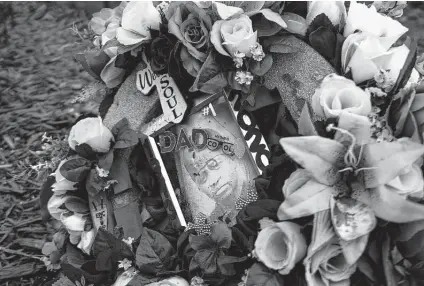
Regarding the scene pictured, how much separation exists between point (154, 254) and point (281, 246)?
438 millimetres

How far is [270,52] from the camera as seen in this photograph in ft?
5.73

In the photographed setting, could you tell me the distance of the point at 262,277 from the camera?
1533mm

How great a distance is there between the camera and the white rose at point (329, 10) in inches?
69.3

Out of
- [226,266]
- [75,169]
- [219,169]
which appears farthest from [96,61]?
[226,266]

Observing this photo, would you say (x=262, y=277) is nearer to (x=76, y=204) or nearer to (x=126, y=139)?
(x=126, y=139)

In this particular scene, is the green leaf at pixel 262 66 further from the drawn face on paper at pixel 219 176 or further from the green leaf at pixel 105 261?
the green leaf at pixel 105 261

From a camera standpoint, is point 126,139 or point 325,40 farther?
point 126,139

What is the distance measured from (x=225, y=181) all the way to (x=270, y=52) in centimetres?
41

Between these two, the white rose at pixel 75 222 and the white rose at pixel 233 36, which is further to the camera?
the white rose at pixel 75 222

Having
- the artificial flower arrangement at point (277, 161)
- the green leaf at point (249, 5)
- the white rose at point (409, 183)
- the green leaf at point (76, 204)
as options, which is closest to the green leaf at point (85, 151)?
the artificial flower arrangement at point (277, 161)

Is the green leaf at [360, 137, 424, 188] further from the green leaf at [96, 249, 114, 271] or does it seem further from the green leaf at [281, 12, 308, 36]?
the green leaf at [96, 249, 114, 271]

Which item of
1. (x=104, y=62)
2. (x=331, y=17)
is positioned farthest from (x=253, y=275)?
(x=104, y=62)

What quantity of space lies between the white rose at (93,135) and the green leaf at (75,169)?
0.19 feet

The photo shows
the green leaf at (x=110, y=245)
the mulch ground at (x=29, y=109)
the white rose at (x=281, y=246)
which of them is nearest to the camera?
the white rose at (x=281, y=246)
